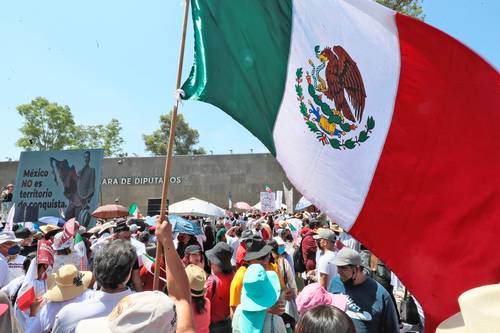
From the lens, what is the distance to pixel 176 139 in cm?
6022

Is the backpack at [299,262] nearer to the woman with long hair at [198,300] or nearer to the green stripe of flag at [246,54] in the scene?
the woman with long hair at [198,300]

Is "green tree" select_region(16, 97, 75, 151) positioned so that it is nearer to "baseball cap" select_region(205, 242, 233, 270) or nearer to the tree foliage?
the tree foliage

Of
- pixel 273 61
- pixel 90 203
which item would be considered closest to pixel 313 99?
pixel 273 61

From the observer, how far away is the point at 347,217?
284cm

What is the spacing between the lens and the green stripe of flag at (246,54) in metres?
3.19

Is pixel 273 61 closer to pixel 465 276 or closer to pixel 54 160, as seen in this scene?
pixel 465 276

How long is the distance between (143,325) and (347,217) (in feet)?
5.68

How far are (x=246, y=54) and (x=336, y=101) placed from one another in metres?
0.87

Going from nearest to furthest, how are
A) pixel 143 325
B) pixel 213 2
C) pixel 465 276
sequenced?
pixel 143 325 < pixel 465 276 < pixel 213 2

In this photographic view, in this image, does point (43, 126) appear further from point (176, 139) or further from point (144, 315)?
point (144, 315)

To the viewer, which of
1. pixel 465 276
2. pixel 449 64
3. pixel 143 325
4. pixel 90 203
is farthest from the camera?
pixel 90 203

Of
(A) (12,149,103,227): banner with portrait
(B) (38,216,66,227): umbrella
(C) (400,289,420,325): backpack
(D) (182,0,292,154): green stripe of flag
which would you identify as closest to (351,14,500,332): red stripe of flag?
(D) (182,0,292,154): green stripe of flag

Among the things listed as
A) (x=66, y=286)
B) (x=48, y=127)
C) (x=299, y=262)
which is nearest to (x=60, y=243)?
(x=66, y=286)

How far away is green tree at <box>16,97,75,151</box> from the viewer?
48438mm
